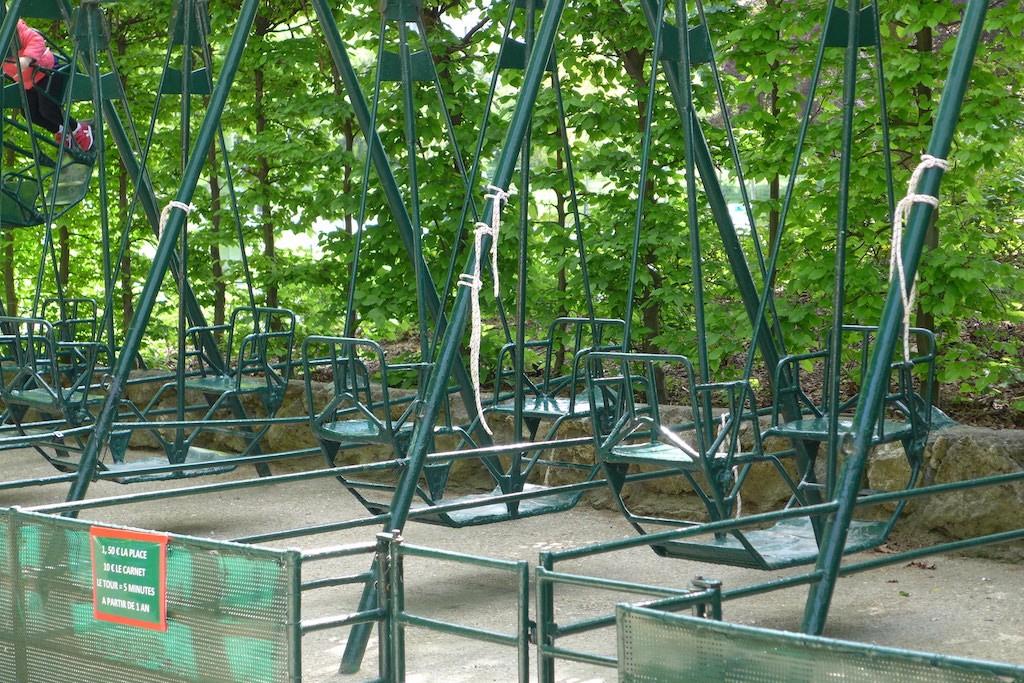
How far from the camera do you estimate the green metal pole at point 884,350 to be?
468 centimetres

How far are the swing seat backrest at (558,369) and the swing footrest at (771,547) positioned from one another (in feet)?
3.21

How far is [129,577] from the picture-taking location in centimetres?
403

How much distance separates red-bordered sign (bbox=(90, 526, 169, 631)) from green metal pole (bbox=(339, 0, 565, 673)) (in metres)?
1.43

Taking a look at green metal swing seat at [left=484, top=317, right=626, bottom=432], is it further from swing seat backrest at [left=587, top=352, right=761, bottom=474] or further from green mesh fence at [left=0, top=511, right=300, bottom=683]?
green mesh fence at [left=0, top=511, right=300, bottom=683]

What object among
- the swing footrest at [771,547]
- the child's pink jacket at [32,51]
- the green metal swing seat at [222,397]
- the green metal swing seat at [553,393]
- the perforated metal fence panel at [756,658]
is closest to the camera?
the perforated metal fence panel at [756,658]

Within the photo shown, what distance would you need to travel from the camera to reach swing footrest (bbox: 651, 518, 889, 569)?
5410 mm

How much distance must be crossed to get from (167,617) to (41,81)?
6.63 metres

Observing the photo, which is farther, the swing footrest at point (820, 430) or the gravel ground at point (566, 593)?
the gravel ground at point (566, 593)

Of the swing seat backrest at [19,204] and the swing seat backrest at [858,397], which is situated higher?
the swing seat backrest at [19,204]

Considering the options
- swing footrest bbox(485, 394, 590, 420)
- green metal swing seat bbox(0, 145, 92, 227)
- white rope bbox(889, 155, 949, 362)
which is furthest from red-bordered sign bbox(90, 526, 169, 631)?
green metal swing seat bbox(0, 145, 92, 227)

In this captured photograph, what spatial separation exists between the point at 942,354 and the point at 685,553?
3883 mm

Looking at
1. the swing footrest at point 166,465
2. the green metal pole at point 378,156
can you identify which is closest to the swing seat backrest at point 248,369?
the swing footrest at point 166,465

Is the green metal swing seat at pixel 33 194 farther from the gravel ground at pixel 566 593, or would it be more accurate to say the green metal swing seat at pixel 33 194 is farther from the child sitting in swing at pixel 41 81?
the gravel ground at pixel 566 593

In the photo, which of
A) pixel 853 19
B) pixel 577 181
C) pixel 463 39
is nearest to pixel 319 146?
pixel 463 39
